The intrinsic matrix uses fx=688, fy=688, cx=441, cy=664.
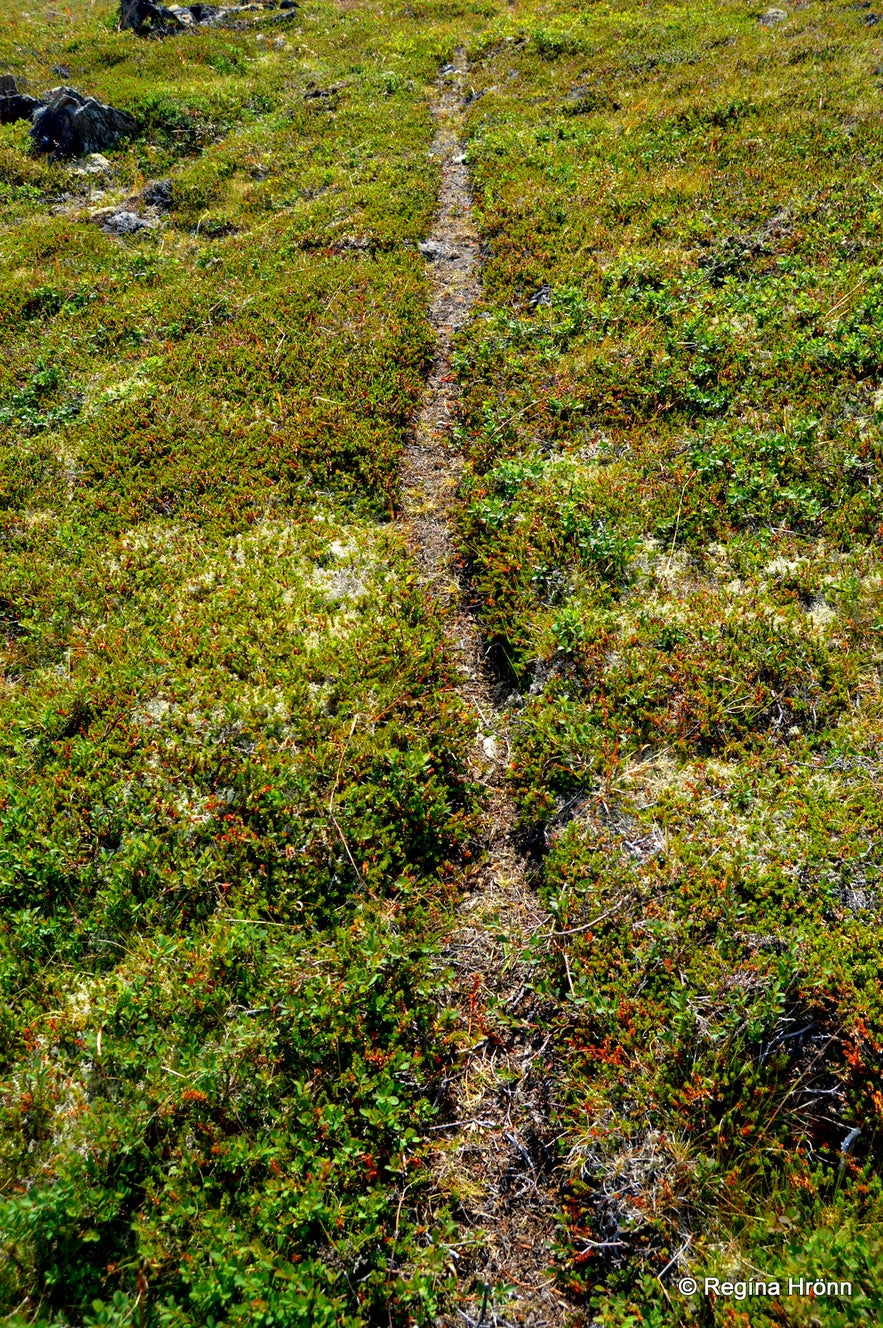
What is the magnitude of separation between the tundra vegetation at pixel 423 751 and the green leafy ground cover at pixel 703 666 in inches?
1.7

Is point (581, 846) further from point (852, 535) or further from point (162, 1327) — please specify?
point (852, 535)

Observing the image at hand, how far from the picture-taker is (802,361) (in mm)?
10281

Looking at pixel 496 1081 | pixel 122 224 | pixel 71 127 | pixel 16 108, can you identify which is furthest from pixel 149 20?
pixel 496 1081

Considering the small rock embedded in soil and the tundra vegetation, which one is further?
the small rock embedded in soil

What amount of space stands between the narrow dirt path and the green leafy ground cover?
30cm

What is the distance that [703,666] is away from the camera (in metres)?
7.27

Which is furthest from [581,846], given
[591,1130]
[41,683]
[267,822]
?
[41,683]

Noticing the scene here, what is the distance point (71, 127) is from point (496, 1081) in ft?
90.2

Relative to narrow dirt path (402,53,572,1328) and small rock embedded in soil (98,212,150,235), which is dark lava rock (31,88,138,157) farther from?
narrow dirt path (402,53,572,1328)

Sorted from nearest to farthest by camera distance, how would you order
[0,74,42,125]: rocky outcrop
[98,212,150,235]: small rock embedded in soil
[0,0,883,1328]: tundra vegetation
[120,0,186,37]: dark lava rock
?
[0,0,883,1328]: tundra vegetation, [98,212,150,235]: small rock embedded in soil, [0,74,42,125]: rocky outcrop, [120,0,186,37]: dark lava rock

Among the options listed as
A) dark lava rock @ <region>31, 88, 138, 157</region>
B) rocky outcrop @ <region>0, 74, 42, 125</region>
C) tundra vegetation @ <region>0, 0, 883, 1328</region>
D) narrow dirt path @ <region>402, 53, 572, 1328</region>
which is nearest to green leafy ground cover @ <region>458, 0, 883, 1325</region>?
tundra vegetation @ <region>0, 0, 883, 1328</region>

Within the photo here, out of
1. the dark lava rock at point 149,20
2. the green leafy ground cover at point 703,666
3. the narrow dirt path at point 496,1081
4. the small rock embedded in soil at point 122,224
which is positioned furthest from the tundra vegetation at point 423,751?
the dark lava rock at point 149,20

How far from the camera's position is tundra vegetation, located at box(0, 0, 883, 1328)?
4578 millimetres

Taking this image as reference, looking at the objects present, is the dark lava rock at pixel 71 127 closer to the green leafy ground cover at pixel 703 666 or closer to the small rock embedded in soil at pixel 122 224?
the small rock embedded in soil at pixel 122 224
